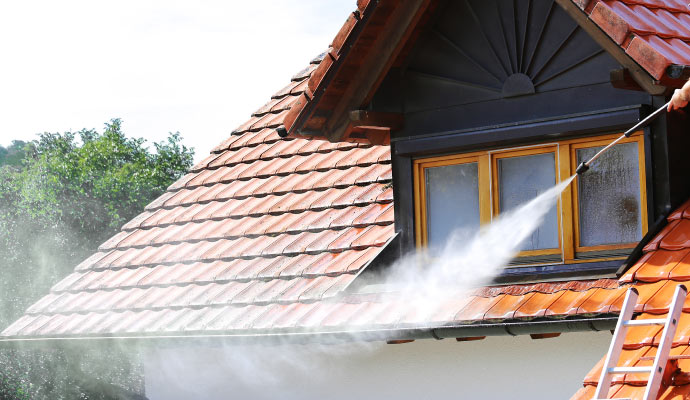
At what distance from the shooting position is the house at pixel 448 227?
22.1 ft

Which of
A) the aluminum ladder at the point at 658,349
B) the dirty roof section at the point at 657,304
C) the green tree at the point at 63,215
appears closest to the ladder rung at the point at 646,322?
the aluminum ladder at the point at 658,349

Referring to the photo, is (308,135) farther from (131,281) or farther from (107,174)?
(107,174)

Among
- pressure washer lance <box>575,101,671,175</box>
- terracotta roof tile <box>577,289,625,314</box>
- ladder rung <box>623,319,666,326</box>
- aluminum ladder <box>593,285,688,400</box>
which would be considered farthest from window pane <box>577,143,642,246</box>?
ladder rung <box>623,319,666,326</box>

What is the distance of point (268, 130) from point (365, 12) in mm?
3980

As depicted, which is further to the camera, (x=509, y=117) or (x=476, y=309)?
(x=509, y=117)

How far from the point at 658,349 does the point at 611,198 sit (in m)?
1.66

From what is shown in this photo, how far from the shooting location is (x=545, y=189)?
291 inches

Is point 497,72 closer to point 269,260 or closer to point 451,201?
point 451,201

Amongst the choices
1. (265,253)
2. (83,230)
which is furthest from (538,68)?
(83,230)

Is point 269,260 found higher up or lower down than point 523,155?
lower down

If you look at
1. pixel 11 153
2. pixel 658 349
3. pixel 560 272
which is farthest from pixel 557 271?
pixel 11 153

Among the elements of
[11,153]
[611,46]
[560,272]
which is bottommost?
[560,272]

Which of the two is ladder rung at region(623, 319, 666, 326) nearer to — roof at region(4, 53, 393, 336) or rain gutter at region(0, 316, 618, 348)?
rain gutter at region(0, 316, 618, 348)

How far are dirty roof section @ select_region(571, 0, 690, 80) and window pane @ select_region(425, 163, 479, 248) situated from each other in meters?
1.55
